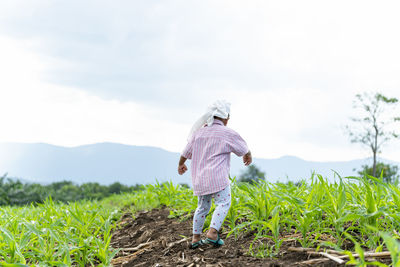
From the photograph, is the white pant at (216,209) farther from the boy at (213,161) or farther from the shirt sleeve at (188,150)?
the shirt sleeve at (188,150)

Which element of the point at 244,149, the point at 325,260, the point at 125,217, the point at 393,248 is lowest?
the point at 125,217

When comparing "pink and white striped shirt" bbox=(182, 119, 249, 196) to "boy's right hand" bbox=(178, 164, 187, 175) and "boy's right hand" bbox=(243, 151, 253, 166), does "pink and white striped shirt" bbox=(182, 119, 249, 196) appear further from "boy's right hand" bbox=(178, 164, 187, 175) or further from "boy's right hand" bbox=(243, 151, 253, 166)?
"boy's right hand" bbox=(178, 164, 187, 175)

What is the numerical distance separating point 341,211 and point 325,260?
60 cm

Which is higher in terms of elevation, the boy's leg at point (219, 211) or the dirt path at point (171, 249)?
the boy's leg at point (219, 211)

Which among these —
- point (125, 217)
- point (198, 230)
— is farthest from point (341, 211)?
point (125, 217)

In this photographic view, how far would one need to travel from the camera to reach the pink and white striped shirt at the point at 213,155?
3.91m

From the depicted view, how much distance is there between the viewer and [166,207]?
21.3ft

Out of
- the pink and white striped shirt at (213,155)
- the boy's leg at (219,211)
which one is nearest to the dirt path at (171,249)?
the boy's leg at (219,211)

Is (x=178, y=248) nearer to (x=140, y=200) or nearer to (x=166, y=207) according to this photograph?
(x=166, y=207)

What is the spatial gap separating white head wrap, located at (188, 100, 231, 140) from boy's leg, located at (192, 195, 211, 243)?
83 cm

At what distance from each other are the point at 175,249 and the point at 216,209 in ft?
2.04

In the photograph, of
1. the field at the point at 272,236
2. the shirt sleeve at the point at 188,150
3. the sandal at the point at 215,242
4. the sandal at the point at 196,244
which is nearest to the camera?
the field at the point at 272,236

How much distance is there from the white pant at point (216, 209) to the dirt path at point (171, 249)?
0.23 meters

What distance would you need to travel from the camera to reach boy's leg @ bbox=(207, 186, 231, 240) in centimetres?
375
